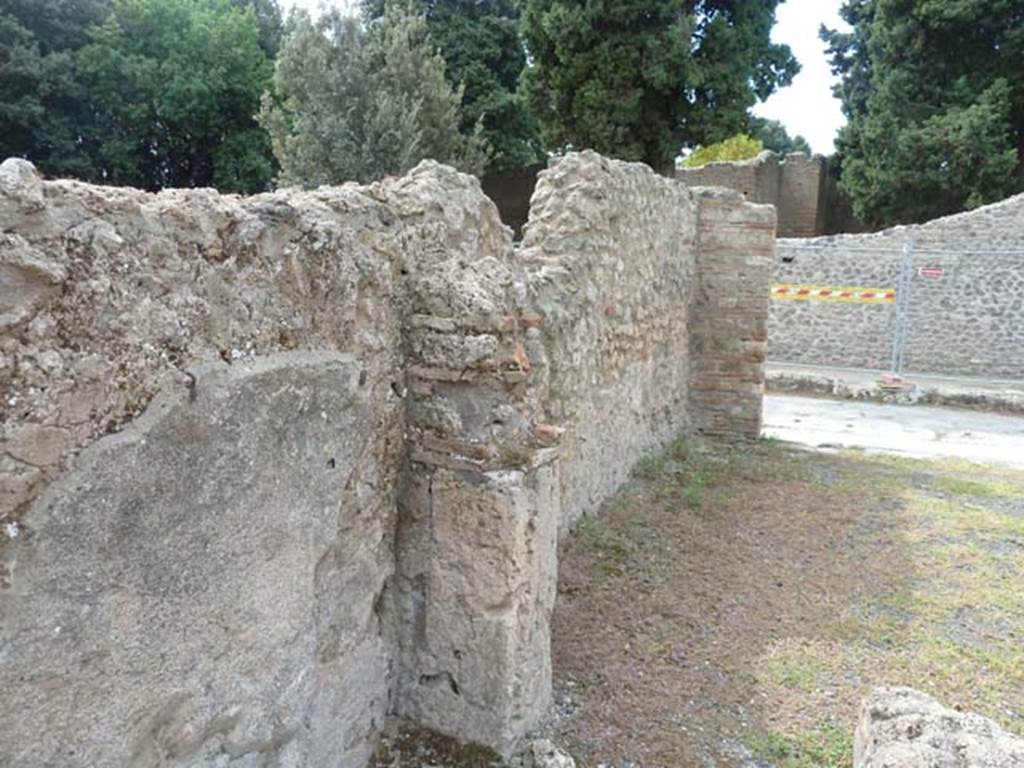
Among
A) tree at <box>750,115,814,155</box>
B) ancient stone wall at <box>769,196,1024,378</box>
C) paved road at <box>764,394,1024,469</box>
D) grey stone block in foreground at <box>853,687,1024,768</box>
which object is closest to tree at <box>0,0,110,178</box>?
ancient stone wall at <box>769,196,1024,378</box>

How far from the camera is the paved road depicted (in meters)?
8.93

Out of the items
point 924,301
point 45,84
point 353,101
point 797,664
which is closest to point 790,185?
point 924,301

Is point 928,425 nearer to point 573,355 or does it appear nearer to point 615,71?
point 573,355

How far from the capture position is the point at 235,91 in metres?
23.0

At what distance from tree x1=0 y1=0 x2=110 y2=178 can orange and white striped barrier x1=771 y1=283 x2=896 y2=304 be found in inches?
682

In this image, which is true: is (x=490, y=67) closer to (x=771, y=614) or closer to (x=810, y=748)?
(x=771, y=614)

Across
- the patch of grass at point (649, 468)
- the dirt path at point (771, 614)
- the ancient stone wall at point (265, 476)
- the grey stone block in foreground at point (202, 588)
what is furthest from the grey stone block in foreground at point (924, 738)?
the patch of grass at point (649, 468)

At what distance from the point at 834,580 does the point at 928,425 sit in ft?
20.9

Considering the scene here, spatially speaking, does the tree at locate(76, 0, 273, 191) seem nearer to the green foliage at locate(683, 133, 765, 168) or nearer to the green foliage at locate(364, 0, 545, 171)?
the green foliage at locate(364, 0, 545, 171)

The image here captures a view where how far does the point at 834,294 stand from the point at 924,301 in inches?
57.4

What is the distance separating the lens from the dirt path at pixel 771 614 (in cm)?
337

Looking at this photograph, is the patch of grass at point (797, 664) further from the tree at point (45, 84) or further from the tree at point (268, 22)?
the tree at point (268, 22)

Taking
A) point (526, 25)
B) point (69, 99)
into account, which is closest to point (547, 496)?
point (526, 25)

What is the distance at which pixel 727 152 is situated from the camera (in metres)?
24.2
